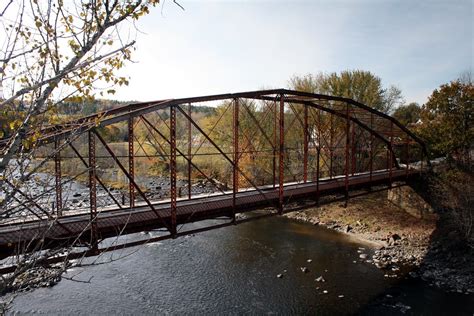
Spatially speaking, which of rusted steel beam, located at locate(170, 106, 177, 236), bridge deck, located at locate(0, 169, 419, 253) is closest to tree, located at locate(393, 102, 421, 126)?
bridge deck, located at locate(0, 169, 419, 253)

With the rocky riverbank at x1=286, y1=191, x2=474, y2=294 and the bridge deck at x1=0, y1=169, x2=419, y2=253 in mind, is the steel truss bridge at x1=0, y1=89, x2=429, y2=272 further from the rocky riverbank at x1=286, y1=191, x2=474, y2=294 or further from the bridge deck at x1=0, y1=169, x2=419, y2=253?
the rocky riverbank at x1=286, y1=191, x2=474, y2=294

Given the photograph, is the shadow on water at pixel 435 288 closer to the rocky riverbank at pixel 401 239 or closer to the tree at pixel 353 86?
the rocky riverbank at pixel 401 239

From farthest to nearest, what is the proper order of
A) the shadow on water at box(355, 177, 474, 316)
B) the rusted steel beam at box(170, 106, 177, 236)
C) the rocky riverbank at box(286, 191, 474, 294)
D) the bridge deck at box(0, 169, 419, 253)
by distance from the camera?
the rocky riverbank at box(286, 191, 474, 294) → the shadow on water at box(355, 177, 474, 316) → the rusted steel beam at box(170, 106, 177, 236) → the bridge deck at box(0, 169, 419, 253)

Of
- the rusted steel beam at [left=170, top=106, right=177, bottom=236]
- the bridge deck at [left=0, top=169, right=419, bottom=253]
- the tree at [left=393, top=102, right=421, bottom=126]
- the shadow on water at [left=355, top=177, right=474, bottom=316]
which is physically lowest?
the shadow on water at [left=355, top=177, right=474, bottom=316]

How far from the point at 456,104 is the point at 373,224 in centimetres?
861

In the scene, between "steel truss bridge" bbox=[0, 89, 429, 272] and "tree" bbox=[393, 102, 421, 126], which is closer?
"steel truss bridge" bbox=[0, 89, 429, 272]

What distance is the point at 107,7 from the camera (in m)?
3.41

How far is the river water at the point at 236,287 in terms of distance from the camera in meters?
12.1

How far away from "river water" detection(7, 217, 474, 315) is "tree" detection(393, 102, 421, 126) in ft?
63.9

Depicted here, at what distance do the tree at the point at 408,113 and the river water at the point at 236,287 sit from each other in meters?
19.5

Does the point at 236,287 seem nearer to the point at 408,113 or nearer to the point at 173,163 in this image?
the point at 173,163

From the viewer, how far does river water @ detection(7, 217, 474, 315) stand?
12.1 m

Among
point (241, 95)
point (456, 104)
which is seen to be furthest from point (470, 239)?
point (241, 95)

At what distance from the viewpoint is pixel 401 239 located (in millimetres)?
19406
